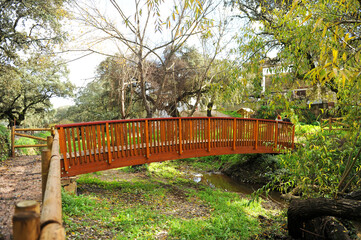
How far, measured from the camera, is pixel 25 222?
32.6 inches

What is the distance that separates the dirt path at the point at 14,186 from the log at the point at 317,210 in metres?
4.74

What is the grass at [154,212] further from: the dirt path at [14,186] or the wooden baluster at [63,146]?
the wooden baluster at [63,146]

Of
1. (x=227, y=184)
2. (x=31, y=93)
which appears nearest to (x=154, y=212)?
(x=227, y=184)

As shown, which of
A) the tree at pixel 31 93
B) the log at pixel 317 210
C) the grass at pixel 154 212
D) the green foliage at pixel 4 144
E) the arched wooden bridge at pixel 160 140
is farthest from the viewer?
the tree at pixel 31 93

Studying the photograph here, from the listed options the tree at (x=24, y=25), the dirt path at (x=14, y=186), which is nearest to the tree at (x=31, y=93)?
the tree at (x=24, y=25)

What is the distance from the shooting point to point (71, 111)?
23.9 meters

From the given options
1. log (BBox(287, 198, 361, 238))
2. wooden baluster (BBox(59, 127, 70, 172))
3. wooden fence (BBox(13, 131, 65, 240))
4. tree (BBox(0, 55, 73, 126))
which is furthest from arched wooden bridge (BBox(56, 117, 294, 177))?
tree (BBox(0, 55, 73, 126))

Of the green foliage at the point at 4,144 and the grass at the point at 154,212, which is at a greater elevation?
the green foliage at the point at 4,144

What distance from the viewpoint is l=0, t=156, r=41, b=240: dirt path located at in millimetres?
3081

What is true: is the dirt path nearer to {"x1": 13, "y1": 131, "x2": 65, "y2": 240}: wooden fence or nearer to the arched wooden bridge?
the arched wooden bridge

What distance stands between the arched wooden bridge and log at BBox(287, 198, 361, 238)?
1.54 m

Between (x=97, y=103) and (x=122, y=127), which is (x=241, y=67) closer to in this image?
(x=122, y=127)

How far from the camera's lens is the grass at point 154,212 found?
4.27m

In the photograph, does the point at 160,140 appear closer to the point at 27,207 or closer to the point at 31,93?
the point at 27,207
